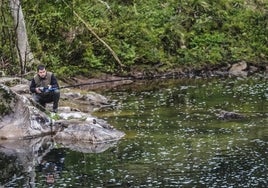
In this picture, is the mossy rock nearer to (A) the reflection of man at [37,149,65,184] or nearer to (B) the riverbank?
(A) the reflection of man at [37,149,65,184]

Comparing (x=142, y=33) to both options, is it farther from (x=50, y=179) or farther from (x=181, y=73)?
(x=50, y=179)

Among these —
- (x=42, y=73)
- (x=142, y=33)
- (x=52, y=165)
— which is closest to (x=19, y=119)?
(x=42, y=73)

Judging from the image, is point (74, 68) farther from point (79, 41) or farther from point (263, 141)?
point (263, 141)

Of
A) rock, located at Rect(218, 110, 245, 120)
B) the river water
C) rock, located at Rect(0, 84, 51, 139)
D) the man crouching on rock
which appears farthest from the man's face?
rock, located at Rect(218, 110, 245, 120)

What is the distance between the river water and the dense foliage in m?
10.0

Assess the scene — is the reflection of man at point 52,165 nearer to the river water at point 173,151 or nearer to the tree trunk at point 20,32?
the river water at point 173,151

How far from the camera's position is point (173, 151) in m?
18.9

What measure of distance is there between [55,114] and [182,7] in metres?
25.3

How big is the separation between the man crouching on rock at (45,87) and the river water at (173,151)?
2271mm

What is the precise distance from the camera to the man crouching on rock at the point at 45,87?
23.0 m

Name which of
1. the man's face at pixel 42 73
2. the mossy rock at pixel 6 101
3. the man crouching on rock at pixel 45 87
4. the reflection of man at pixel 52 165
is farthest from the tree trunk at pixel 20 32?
the reflection of man at pixel 52 165

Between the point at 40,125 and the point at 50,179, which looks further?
the point at 40,125

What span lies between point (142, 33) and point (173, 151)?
24.0m

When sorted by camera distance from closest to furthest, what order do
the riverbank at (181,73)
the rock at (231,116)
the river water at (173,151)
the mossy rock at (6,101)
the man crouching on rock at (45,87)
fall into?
the river water at (173,151) < the mossy rock at (6,101) < the man crouching on rock at (45,87) < the rock at (231,116) < the riverbank at (181,73)
